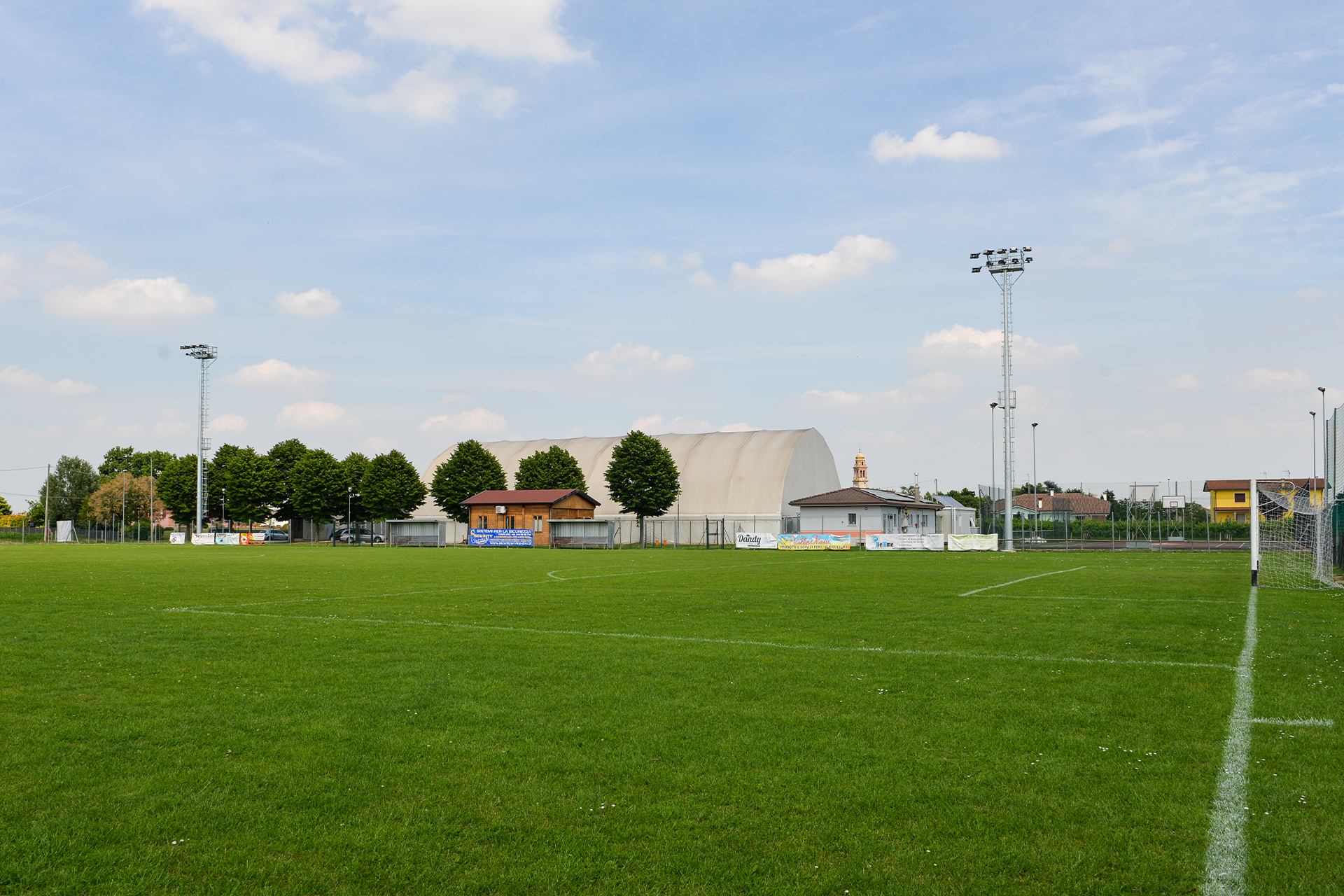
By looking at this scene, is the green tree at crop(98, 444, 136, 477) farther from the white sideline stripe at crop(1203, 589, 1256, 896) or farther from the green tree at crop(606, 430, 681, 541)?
the white sideline stripe at crop(1203, 589, 1256, 896)

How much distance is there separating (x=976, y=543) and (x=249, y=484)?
71906 millimetres

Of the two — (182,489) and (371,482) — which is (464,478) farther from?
(182,489)

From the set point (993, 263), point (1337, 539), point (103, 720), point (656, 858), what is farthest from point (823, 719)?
point (993, 263)

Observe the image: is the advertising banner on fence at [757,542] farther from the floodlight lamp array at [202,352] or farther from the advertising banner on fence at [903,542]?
the floodlight lamp array at [202,352]

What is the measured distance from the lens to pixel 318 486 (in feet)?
300

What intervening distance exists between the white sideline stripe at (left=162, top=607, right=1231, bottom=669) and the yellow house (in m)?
31.9

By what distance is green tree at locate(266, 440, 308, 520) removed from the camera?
3740 inches

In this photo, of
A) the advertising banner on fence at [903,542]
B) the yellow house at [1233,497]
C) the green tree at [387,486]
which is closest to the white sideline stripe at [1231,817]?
the yellow house at [1233,497]

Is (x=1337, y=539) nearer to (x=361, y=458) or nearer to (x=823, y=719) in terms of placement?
(x=823, y=719)

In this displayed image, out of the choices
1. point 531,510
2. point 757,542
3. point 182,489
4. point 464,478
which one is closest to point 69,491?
point 182,489

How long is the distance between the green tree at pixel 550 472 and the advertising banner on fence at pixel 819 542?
3485cm

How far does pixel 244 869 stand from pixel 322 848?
41 centimetres

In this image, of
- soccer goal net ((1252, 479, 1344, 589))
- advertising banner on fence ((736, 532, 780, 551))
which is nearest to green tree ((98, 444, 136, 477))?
advertising banner on fence ((736, 532, 780, 551))

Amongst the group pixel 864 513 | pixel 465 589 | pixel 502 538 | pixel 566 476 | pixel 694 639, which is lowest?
pixel 502 538
